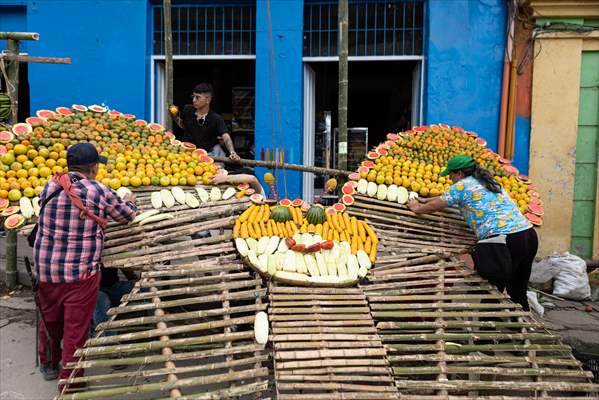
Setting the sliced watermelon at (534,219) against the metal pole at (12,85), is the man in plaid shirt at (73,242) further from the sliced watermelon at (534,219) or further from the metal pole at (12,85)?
the sliced watermelon at (534,219)

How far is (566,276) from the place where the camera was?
225 inches

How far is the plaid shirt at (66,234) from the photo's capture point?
10.1 ft

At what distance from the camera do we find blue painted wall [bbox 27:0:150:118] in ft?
23.3

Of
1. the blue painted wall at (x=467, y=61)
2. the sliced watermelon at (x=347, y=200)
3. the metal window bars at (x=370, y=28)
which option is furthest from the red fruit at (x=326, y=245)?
the metal window bars at (x=370, y=28)

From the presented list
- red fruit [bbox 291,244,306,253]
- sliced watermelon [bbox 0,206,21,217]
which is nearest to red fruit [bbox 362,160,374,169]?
red fruit [bbox 291,244,306,253]

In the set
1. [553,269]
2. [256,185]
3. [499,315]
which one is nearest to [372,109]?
[553,269]

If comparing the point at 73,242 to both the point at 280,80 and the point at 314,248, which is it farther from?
the point at 280,80

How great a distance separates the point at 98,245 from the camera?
3238mm

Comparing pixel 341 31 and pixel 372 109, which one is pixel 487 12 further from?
pixel 372 109

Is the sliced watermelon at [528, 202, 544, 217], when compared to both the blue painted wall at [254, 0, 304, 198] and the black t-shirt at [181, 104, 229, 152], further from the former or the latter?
the blue painted wall at [254, 0, 304, 198]

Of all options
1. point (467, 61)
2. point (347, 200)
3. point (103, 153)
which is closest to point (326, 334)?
point (347, 200)

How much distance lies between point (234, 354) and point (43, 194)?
164 centimetres

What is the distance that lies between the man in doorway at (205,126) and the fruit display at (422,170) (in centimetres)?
184

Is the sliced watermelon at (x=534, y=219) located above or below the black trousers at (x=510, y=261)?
above
